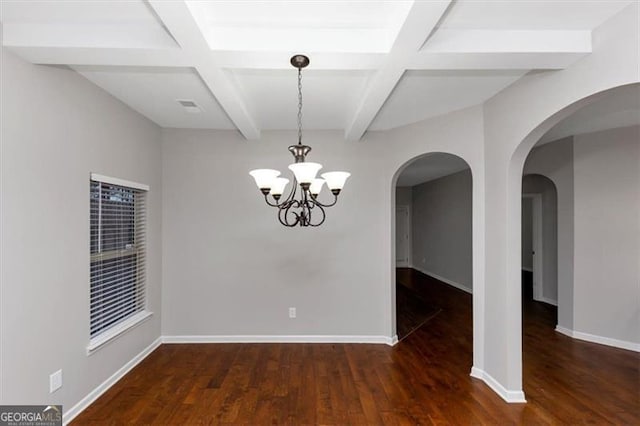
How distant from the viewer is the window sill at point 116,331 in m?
2.67

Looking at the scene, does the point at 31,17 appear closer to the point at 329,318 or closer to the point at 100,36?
the point at 100,36

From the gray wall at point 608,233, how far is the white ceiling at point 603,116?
0.78ft

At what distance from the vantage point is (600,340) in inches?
157

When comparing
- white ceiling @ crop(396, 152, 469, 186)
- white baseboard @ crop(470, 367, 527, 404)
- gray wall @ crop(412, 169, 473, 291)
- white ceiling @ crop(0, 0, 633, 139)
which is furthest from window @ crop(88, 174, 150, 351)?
gray wall @ crop(412, 169, 473, 291)

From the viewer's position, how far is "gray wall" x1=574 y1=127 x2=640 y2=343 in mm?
3836

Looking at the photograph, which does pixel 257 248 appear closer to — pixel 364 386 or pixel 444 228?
pixel 364 386

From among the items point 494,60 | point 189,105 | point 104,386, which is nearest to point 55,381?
point 104,386

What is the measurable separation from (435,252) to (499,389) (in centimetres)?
581

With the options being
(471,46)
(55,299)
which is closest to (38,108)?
(55,299)

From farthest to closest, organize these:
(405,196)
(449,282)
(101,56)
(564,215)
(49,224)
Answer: (405,196) < (449,282) < (564,215) < (49,224) < (101,56)

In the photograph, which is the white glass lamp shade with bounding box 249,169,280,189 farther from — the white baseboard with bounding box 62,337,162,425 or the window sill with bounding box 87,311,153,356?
the white baseboard with bounding box 62,337,162,425

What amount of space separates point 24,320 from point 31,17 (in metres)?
1.90

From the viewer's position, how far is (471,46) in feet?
6.50

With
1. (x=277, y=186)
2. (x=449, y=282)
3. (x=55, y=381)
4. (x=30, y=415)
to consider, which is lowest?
(x=449, y=282)
